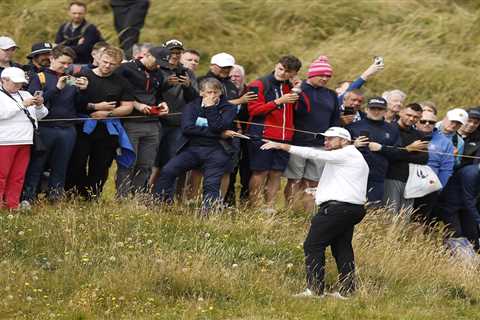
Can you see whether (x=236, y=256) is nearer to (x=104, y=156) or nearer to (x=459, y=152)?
(x=104, y=156)

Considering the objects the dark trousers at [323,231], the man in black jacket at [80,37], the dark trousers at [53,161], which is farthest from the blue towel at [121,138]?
the man in black jacket at [80,37]

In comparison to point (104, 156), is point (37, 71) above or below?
above

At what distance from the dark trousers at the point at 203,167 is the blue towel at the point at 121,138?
1.56ft

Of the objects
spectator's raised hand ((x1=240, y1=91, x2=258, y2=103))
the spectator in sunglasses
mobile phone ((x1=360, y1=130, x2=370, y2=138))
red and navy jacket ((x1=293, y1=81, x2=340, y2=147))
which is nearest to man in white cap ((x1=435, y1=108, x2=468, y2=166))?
the spectator in sunglasses

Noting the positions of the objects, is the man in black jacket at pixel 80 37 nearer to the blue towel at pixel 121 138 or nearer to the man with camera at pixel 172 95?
the man with camera at pixel 172 95

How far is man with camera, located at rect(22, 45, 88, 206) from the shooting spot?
1561 cm

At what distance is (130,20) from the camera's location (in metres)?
23.4

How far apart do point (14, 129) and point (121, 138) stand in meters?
1.63

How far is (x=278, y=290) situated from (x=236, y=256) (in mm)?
1176

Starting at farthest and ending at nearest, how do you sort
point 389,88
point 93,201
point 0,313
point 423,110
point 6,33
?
point 6,33, point 389,88, point 423,110, point 93,201, point 0,313

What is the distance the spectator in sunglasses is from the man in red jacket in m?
2.21

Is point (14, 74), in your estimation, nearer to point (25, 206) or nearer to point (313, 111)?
point (25, 206)

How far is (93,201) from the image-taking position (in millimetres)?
16016

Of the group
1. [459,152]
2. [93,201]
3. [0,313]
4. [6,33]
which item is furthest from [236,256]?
[6,33]
